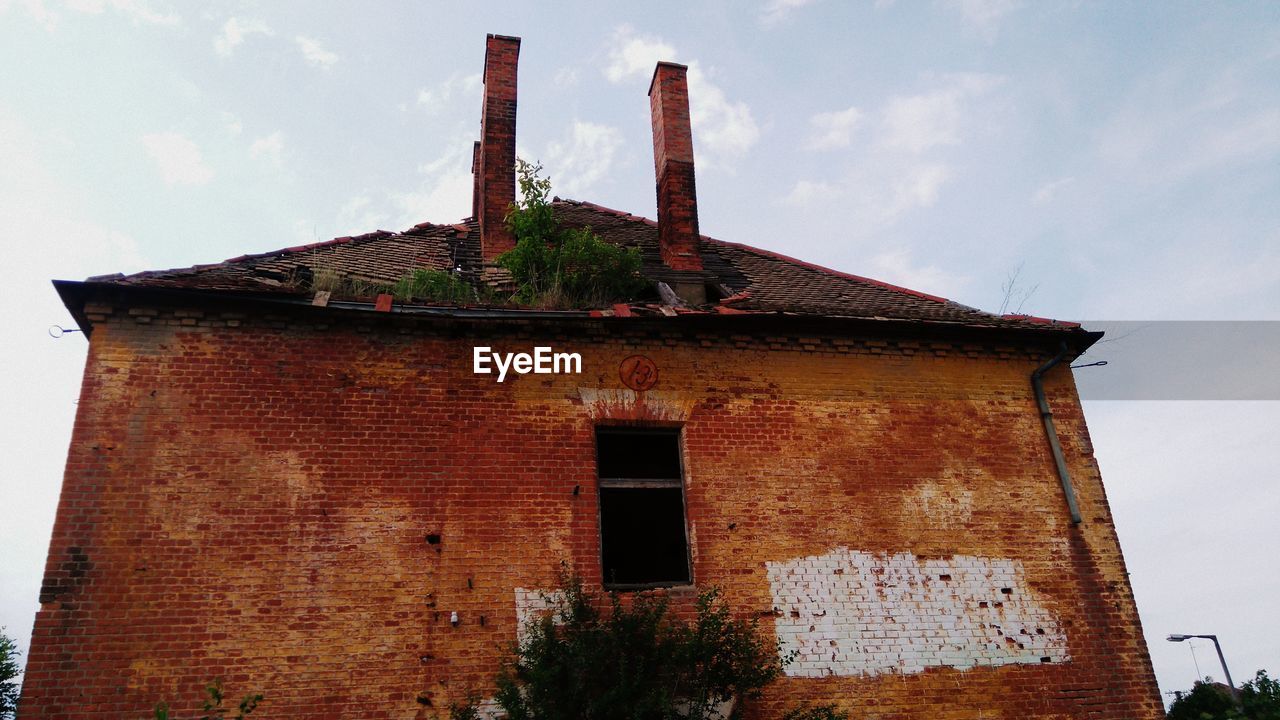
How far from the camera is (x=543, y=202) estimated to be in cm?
988

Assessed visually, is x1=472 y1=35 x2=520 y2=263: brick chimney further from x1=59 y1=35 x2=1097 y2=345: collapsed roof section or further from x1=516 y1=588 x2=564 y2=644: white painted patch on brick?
x1=516 y1=588 x2=564 y2=644: white painted patch on brick

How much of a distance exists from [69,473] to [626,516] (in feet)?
18.1

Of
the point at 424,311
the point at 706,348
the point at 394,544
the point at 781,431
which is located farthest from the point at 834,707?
the point at 424,311

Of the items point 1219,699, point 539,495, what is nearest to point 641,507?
point 539,495

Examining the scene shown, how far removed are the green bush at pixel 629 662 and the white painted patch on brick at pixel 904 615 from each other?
502mm

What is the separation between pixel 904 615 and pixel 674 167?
21.2 feet

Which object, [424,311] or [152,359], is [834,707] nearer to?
[424,311]

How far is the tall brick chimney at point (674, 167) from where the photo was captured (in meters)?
10.6

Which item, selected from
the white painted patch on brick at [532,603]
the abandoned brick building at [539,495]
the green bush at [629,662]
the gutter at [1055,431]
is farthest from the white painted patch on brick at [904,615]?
the white painted patch on brick at [532,603]

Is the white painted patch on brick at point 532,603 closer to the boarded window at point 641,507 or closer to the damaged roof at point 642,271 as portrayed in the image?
the boarded window at point 641,507

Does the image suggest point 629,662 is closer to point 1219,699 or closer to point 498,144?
point 498,144

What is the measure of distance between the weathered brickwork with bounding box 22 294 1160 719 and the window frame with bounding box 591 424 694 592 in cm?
10

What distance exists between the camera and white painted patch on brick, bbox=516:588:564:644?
23.9ft

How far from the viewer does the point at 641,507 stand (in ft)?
30.1
